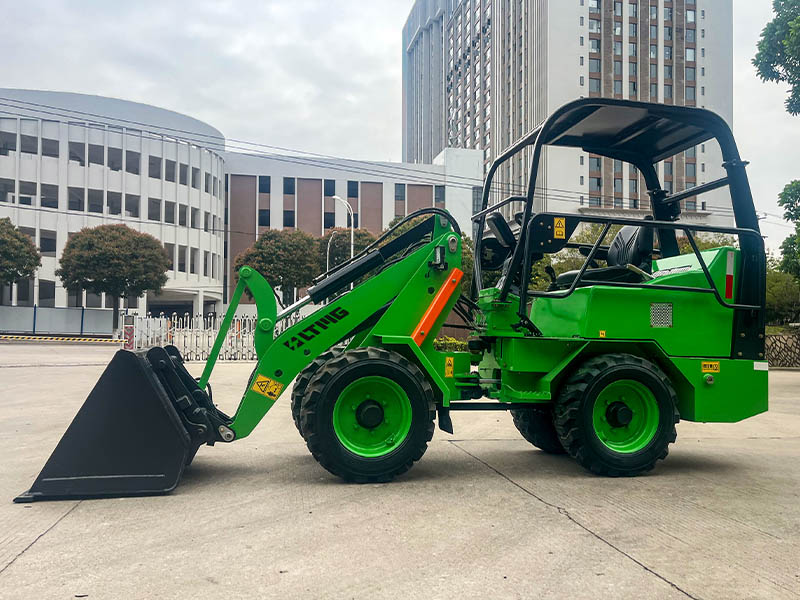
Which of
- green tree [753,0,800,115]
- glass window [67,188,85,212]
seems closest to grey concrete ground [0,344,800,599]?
green tree [753,0,800,115]

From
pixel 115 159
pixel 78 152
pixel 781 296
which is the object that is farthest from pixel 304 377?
pixel 78 152

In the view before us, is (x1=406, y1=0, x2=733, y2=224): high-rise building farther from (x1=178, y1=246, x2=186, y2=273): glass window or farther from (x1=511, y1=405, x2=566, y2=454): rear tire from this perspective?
(x1=511, y1=405, x2=566, y2=454): rear tire

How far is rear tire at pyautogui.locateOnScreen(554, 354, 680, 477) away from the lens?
6.12m

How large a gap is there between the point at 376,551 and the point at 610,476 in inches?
115

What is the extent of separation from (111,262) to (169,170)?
48.3 ft

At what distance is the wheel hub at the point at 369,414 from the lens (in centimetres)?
591

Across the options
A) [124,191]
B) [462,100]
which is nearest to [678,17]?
[462,100]

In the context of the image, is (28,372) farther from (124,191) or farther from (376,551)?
(124,191)

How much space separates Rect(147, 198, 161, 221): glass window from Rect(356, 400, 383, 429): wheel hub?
178 feet

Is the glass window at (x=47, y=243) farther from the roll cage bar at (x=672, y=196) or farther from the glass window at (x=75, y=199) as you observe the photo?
the roll cage bar at (x=672, y=196)

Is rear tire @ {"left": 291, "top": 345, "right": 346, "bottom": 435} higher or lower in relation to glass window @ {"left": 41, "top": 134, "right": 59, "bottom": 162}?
lower

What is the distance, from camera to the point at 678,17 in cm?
7288

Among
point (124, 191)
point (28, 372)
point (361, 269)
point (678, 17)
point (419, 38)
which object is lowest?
point (28, 372)

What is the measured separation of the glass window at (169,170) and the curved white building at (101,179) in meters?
0.08
